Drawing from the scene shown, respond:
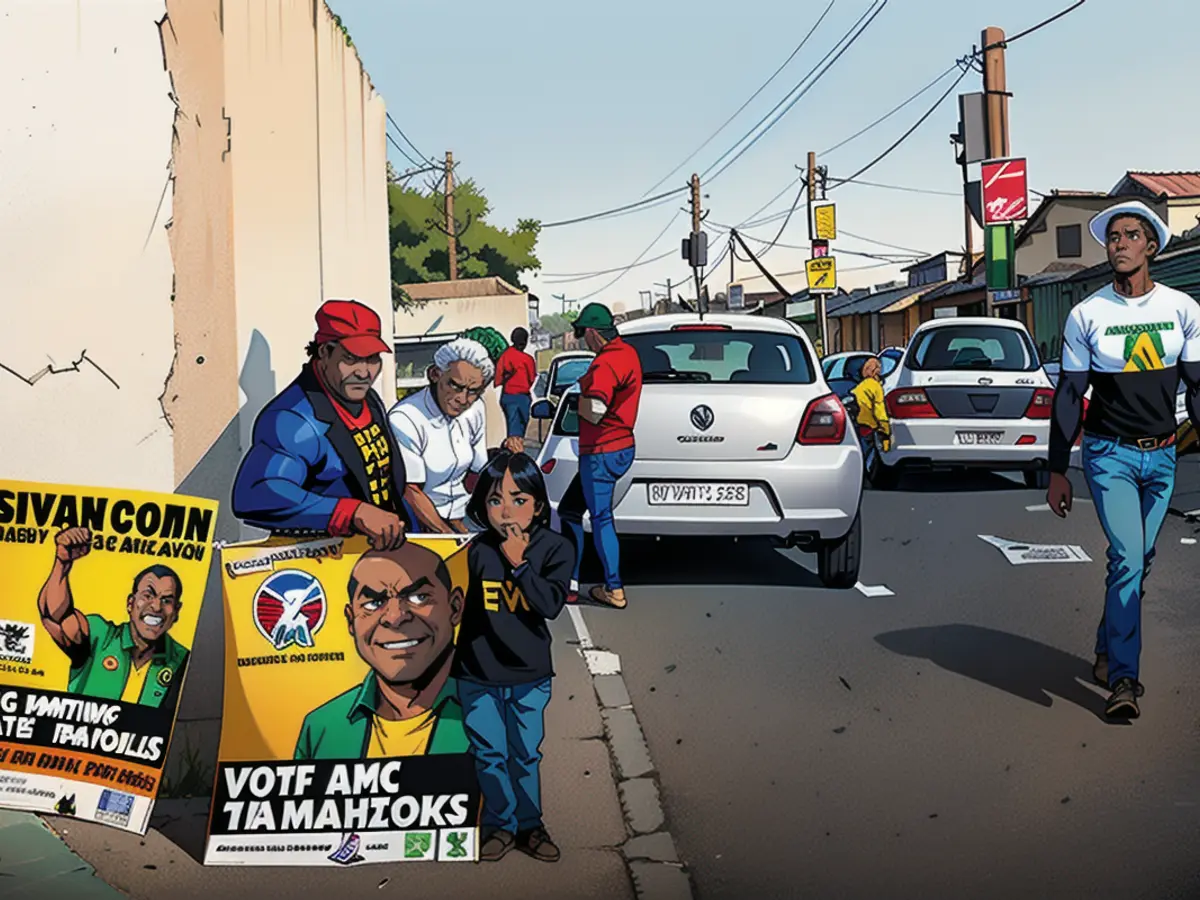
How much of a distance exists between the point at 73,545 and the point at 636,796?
6.93ft

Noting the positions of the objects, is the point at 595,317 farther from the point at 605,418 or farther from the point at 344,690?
the point at 344,690

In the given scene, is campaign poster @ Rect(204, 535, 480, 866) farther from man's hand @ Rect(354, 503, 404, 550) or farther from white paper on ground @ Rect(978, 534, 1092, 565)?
white paper on ground @ Rect(978, 534, 1092, 565)

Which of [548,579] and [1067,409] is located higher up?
[1067,409]

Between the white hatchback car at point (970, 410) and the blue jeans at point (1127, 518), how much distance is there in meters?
7.95

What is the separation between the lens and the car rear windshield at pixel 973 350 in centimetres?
1444

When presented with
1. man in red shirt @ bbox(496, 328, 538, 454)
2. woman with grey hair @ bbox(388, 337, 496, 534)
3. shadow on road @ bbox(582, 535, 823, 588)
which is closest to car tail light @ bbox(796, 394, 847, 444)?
shadow on road @ bbox(582, 535, 823, 588)

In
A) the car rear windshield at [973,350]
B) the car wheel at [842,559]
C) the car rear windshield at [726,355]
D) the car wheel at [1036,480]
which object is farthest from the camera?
the car wheel at [1036,480]

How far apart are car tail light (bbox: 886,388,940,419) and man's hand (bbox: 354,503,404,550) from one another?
10.6 metres

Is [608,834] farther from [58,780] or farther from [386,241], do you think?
[386,241]

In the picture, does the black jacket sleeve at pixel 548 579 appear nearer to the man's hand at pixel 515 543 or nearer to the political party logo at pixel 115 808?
the man's hand at pixel 515 543

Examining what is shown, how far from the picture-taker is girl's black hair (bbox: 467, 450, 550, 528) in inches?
167

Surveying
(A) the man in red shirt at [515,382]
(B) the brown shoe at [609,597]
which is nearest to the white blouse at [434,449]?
(B) the brown shoe at [609,597]

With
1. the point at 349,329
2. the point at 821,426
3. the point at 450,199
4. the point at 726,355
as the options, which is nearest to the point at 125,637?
the point at 349,329

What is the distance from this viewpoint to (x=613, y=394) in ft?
26.1
